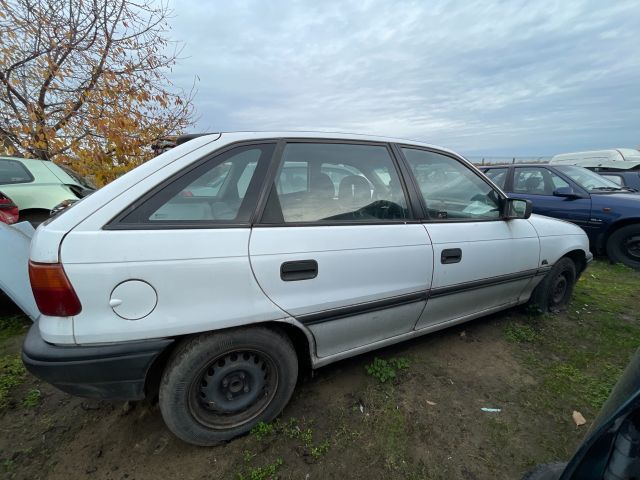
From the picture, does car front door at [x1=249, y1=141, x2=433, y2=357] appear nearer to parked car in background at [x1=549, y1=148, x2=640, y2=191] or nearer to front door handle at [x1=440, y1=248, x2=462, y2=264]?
front door handle at [x1=440, y1=248, x2=462, y2=264]

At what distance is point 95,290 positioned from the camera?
1.35 metres

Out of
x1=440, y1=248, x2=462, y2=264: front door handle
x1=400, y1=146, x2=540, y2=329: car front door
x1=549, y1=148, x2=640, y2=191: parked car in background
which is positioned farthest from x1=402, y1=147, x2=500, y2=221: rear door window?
x1=549, y1=148, x2=640, y2=191: parked car in background

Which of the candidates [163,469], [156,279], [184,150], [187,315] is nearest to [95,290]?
[156,279]

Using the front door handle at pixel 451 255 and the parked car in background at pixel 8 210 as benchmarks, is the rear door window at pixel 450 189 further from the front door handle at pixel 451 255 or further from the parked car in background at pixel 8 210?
the parked car in background at pixel 8 210

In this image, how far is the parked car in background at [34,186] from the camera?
435cm

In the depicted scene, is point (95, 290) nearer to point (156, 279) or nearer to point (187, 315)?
point (156, 279)

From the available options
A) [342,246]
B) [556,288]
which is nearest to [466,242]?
[342,246]

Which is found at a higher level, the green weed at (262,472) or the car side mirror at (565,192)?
the car side mirror at (565,192)

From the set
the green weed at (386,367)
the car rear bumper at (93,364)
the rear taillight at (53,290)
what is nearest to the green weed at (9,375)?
the car rear bumper at (93,364)

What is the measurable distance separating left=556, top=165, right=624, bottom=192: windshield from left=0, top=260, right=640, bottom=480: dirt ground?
429cm

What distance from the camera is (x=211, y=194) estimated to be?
1.70m

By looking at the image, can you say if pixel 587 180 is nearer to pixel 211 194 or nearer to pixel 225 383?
pixel 211 194

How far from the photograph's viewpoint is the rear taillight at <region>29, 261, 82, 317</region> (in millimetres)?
1326

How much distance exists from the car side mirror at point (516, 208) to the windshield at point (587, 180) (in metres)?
4.00
